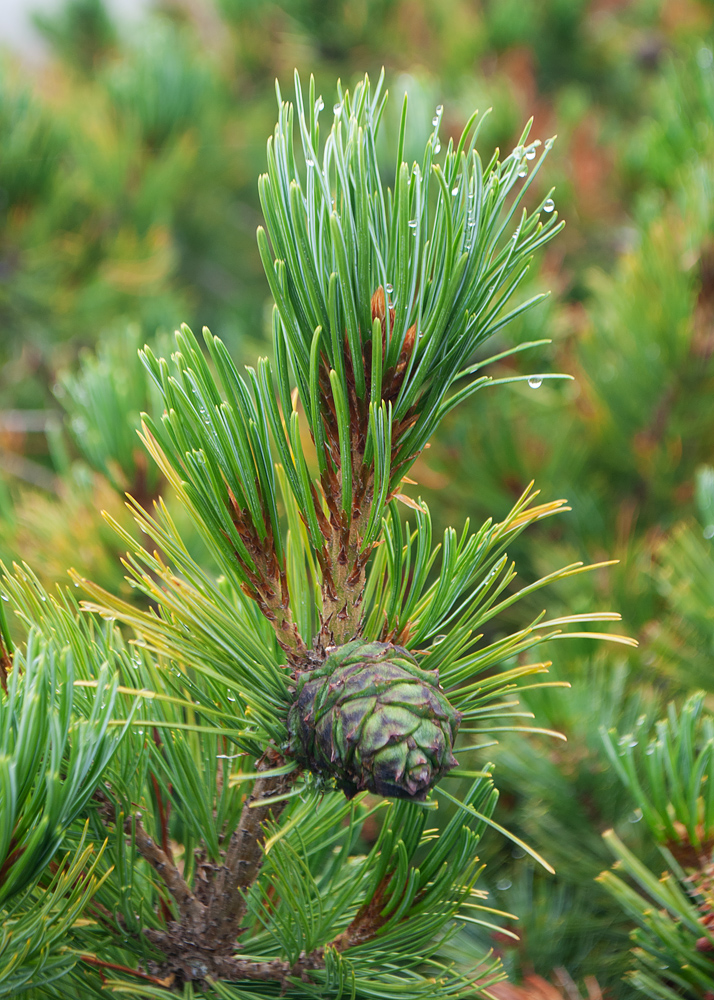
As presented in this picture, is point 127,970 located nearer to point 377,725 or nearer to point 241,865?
point 241,865

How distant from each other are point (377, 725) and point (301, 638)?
0.23ft

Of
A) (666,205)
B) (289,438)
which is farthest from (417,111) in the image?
(289,438)

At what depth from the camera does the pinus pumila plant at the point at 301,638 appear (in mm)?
260

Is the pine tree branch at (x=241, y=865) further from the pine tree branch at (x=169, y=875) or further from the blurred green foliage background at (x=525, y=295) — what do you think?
the blurred green foliage background at (x=525, y=295)

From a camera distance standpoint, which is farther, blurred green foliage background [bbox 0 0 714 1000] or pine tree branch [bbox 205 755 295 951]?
blurred green foliage background [bbox 0 0 714 1000]

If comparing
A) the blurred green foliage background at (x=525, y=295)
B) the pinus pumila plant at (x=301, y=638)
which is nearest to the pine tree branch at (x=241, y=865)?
the pinus pumila plant at (x=301, y=638)

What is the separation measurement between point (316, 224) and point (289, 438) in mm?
75

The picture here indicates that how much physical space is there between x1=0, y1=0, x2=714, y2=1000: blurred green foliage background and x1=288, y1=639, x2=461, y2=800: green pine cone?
0.21m

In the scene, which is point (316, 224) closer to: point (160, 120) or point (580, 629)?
point (580, 629)

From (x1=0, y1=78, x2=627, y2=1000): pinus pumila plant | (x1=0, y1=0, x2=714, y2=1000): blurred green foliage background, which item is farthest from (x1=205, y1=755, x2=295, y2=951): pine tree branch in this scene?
(x1=0, y1=0, x2=714, y2=1000): blurred green foliage background

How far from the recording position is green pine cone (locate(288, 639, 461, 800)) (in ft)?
0.82

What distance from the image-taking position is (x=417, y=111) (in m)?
0.72

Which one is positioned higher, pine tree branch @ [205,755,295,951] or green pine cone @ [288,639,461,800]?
green pine cone @ [288,639,461,800]

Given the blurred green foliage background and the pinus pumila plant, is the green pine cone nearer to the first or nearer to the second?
the pinus pumila plant
